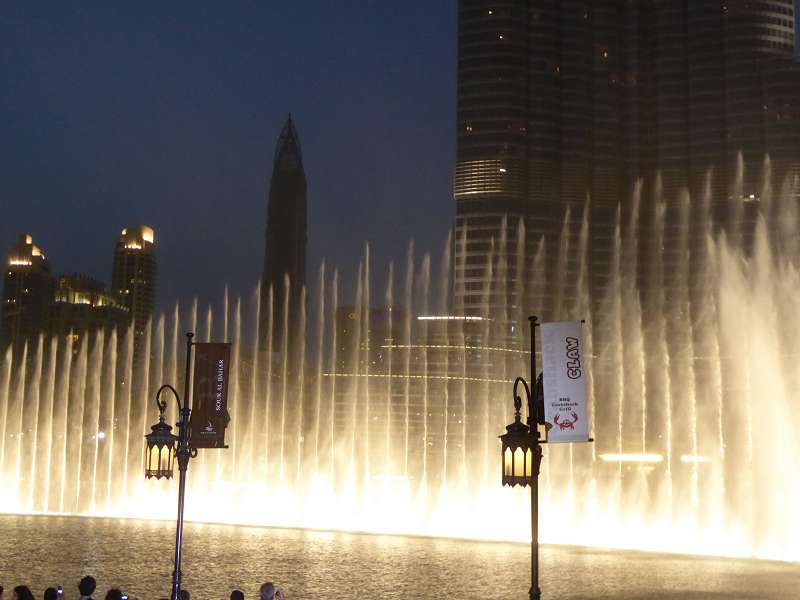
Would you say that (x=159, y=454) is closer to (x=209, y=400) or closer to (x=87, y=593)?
(x=209, y=400)

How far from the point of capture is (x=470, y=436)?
10094 centimetres

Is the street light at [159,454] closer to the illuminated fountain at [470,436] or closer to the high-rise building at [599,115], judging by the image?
the illuminated fountain at [470,436]

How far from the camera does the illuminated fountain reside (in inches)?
2120

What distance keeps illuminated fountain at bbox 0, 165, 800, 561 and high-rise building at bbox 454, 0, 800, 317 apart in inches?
257

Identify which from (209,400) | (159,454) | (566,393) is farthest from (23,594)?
(209,400)

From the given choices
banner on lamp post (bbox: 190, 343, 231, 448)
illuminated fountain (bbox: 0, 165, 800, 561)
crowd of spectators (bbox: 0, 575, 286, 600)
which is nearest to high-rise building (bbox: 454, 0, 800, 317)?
illuminated fountain (bbox: 0, 165, 800, 561)

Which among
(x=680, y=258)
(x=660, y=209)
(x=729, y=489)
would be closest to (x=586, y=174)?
(x=660, y=209)

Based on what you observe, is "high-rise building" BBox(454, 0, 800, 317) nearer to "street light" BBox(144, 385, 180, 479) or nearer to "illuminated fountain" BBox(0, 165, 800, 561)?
"illuminated fountain" BBox(0, 165, 800, 561)

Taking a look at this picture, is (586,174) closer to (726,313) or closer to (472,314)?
(472,314)

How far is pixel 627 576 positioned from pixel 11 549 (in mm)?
20454

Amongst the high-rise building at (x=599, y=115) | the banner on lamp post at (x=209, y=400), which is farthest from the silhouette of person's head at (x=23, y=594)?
the high-rise building at (x=599, y=115)

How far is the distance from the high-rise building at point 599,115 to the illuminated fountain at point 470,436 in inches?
257

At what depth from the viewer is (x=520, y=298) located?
13950cm

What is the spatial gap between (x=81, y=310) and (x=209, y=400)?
551 feet
